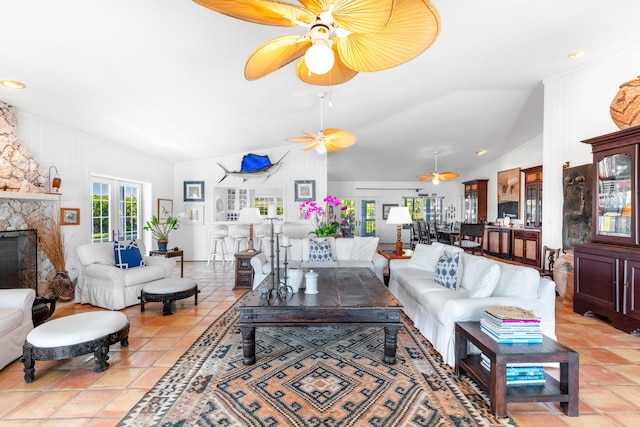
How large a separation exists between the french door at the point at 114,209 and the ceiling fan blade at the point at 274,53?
3913 mm

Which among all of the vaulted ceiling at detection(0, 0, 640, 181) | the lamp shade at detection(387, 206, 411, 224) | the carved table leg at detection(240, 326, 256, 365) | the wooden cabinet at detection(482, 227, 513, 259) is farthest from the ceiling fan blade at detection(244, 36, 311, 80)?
the wooden cabinet at detection(482, 227, 513, 259)

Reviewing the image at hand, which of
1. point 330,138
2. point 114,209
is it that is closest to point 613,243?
point 330,138

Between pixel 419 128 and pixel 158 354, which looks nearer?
pixel 158 354

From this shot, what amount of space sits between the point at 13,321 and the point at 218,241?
4.99 m

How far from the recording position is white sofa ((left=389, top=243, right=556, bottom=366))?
2387 mm

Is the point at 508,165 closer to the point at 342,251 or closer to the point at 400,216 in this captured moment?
the point at 400,216

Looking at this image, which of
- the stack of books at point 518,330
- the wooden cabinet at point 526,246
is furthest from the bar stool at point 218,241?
the wooden cabinet at point 526,246

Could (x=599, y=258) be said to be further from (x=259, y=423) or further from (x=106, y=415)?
(x=106, y=415)

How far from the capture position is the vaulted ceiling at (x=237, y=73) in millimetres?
2395

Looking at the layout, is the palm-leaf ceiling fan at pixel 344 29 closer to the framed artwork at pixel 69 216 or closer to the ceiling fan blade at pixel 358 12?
the ceiling fan blade at pixel 358 12

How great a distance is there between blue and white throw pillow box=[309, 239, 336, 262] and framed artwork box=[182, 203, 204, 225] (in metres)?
3.84

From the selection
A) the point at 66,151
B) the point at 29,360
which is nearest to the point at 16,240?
the point at 66,151

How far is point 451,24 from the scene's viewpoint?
309cm

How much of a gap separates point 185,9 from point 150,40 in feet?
1.66
